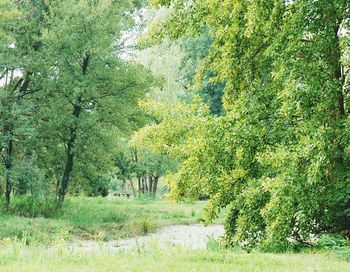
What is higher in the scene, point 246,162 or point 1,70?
point 1,70

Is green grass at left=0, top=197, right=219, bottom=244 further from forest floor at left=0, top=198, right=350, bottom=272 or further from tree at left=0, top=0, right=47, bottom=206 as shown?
tree at left=0, top=0, right=47, bottom=206

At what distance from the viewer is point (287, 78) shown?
10.4 m

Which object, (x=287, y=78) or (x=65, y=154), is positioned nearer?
(x=287, y=78)

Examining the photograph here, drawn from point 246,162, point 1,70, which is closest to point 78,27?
point 1,70

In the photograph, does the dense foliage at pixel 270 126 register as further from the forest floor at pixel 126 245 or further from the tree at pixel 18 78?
the tree at pixel 18 78

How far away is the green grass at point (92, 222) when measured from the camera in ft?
53.7

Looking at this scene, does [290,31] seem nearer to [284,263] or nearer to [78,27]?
[284,263]

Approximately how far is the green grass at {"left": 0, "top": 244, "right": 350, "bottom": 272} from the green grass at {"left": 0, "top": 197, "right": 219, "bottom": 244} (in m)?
6.58

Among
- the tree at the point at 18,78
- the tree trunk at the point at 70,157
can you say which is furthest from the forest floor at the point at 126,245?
the tree at the point at 18,78

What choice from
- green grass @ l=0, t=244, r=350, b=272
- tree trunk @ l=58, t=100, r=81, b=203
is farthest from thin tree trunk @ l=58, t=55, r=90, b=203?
green grass @ l=0, t=244, r=350, b=272

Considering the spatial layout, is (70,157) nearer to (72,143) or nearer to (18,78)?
(72,143)

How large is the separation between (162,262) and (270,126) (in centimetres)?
532

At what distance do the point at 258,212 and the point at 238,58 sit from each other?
3707 mm

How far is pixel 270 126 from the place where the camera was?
36.4 feet
